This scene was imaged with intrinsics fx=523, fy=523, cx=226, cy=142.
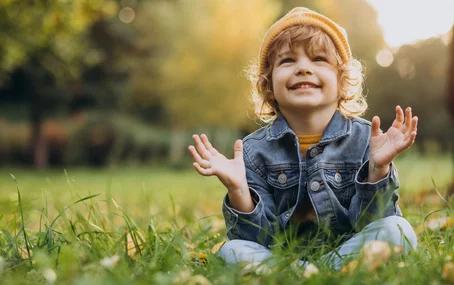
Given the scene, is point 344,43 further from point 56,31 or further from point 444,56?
point 444,56

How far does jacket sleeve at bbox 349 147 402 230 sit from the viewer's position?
6.54 feet

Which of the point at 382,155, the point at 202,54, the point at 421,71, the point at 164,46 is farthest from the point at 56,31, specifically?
the point at 421,71

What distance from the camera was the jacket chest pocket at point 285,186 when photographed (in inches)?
88.5

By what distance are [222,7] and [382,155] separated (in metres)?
13.1

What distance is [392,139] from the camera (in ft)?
6.43

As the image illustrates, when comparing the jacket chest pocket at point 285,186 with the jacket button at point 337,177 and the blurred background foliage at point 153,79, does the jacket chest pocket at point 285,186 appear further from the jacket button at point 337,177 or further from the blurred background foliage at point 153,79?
the blurred background foliage at point 153,79

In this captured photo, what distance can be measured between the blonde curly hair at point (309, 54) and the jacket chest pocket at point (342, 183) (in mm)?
311

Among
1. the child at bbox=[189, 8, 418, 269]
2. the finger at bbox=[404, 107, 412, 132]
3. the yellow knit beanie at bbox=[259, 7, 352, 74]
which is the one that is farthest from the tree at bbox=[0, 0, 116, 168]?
the finger at bbox=[404, 107, 412, 132]

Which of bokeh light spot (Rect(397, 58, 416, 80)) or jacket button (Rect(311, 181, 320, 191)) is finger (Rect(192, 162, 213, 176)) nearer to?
jacket button (Rect(311, 181, 320, 191))

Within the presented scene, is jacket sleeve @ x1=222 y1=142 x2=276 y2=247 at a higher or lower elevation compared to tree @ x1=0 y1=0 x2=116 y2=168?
lower

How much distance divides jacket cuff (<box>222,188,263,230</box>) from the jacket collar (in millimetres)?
285

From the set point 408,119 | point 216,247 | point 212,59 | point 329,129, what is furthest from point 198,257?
point 212,59

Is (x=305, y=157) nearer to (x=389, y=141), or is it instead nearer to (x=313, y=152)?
(x=313, y=152)

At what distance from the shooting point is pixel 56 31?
843cm
